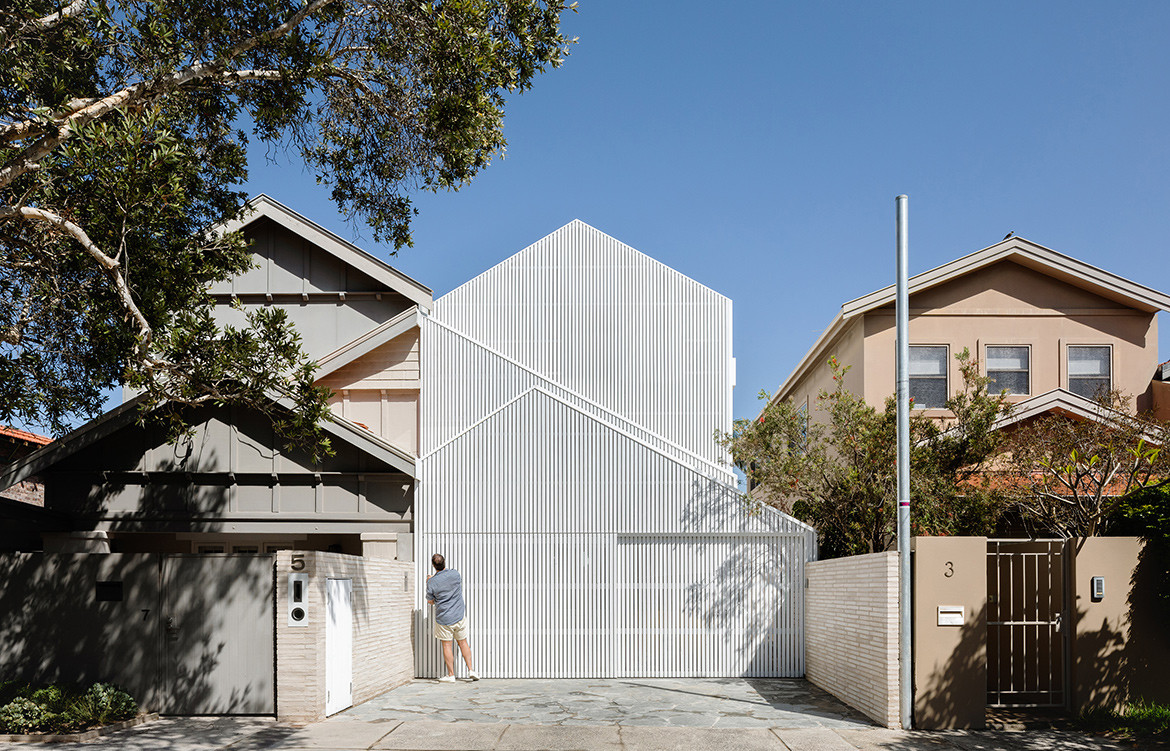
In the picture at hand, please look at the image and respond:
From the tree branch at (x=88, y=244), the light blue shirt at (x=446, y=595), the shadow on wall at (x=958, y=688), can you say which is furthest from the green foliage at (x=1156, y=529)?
the tree branch at (x=88, y=244)

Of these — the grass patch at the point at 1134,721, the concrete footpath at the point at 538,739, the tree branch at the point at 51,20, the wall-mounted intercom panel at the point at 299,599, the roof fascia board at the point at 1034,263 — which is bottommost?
the concrete footpath at the point at 538,739

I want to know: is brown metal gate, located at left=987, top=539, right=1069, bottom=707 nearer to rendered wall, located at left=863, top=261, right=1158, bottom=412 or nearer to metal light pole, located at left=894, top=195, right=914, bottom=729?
metal light pole, located at left=894, top=195, right=914, bottom=729

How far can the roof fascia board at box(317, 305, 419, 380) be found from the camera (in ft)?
58.6

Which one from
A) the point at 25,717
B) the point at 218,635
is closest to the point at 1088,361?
the point at 218,635

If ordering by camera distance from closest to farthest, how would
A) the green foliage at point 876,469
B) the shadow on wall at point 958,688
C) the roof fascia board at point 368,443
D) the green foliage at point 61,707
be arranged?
the green foliage at point 61,707 < the shadow on wall at point 958,688 < the roof fascia board at point 368,443 < the green foliage at point 876,469

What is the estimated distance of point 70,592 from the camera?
40.4 feet

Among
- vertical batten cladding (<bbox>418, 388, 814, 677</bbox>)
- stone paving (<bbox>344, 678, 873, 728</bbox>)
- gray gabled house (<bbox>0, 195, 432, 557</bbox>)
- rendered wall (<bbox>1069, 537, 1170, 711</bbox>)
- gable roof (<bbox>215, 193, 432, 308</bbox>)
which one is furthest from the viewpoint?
gable roof (<bbox>215, 193, 432, 308</bbox>)

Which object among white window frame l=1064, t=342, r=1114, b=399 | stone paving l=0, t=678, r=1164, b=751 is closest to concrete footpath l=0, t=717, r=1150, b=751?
stone paving l=0, t=678, r=1164, b=751

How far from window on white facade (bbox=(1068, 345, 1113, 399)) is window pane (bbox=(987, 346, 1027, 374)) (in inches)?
39.2

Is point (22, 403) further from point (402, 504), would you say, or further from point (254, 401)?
point (402, 504)

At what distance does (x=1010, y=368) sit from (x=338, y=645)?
15.0 m

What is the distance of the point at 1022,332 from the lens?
20.3 metres

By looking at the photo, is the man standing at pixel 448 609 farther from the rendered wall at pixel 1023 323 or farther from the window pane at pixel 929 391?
the window pane at pixel 929 391

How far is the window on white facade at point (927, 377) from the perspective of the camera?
20062mm
